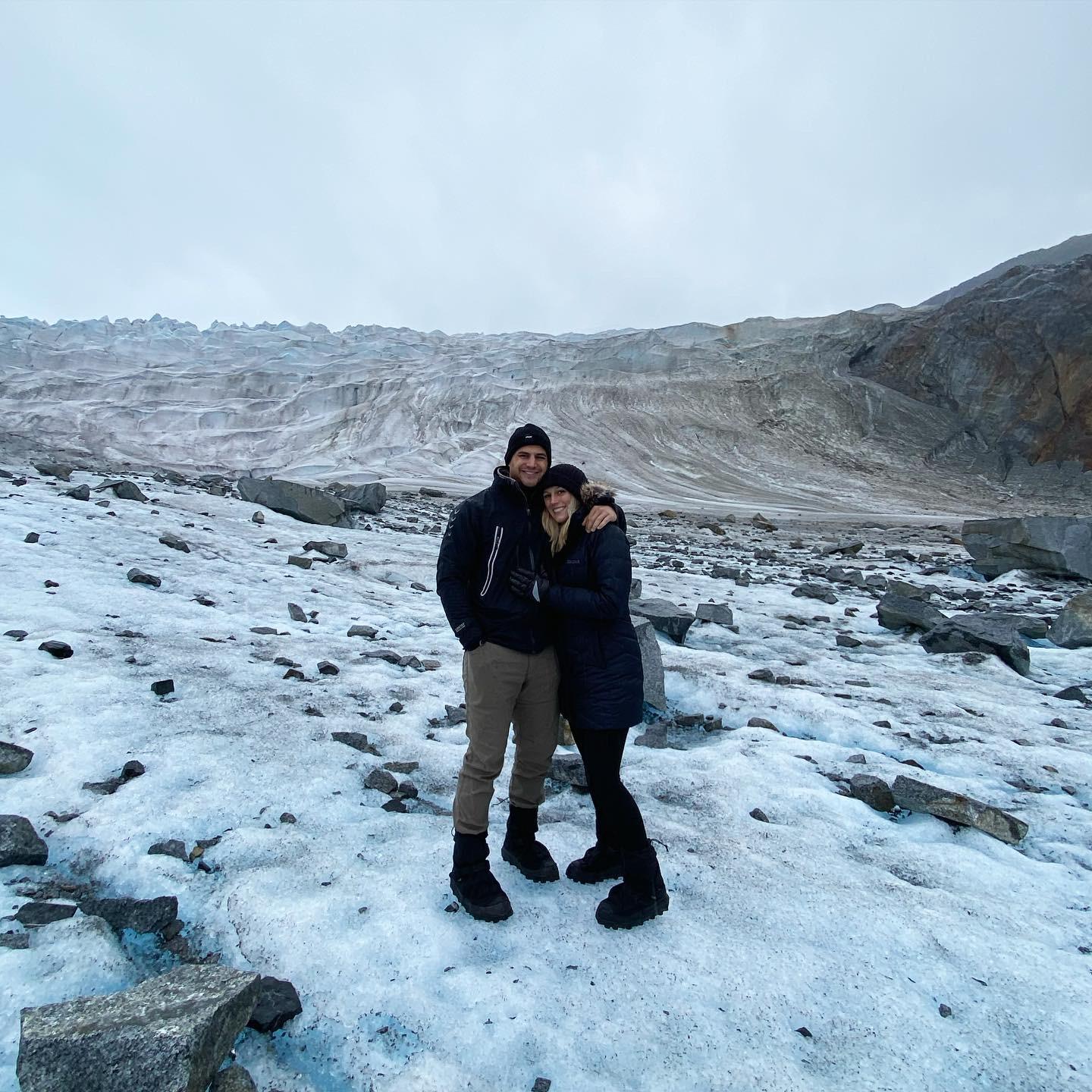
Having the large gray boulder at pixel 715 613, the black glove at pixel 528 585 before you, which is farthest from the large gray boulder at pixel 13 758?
the large gray boulder at pixel 715 613

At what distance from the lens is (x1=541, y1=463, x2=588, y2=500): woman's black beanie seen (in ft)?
11.2

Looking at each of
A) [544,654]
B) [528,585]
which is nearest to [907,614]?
[544,654]

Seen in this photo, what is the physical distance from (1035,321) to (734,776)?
205 feet

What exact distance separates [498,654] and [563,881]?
1289 millimetres

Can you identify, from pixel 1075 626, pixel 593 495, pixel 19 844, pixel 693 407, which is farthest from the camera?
pixel 693 407

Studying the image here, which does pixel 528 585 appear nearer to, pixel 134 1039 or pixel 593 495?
pixel 593 495

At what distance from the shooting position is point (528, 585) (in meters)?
3.26

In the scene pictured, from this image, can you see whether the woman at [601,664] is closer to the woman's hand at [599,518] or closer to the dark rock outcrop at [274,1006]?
the woman's hand at [599,518]

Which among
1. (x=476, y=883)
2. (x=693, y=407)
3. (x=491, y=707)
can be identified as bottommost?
(x=476, y=883)

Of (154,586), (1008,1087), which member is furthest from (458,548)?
(154,586)

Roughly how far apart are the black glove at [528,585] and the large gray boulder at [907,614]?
7.39 metres

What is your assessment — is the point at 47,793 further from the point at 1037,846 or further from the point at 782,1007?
the point at 1037,846

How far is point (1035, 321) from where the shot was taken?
172ft

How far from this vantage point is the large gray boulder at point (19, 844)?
309 cm
